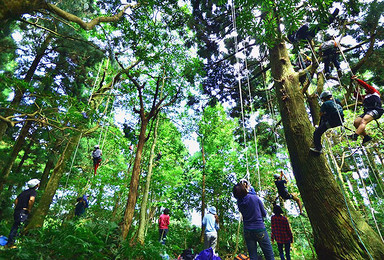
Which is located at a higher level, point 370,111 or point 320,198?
point 370,111

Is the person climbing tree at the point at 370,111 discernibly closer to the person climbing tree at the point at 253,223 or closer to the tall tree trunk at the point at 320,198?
the tall tree trunk at the point at 320,198

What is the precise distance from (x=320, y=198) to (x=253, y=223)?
3.85 ft

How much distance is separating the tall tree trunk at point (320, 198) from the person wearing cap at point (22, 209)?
6171mm

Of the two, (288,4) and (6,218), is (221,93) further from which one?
(6,218)

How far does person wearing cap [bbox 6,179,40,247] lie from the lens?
4.41m

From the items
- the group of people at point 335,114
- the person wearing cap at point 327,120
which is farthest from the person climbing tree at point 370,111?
the person wearing cap at point 327,120

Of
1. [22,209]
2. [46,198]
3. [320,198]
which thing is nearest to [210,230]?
[320,198]

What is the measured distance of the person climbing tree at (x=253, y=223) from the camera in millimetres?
3174

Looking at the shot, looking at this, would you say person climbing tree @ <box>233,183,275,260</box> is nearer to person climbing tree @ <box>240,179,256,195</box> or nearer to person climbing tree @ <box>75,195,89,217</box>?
person climbing tree @ <box>240,179,256,195</box>

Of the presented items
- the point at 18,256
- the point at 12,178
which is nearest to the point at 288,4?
the point at 18,256

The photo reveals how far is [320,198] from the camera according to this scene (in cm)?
301

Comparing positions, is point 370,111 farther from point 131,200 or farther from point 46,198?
point 46,198

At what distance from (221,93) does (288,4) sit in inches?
180

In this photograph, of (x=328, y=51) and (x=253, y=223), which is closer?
(x=253, y=223)
